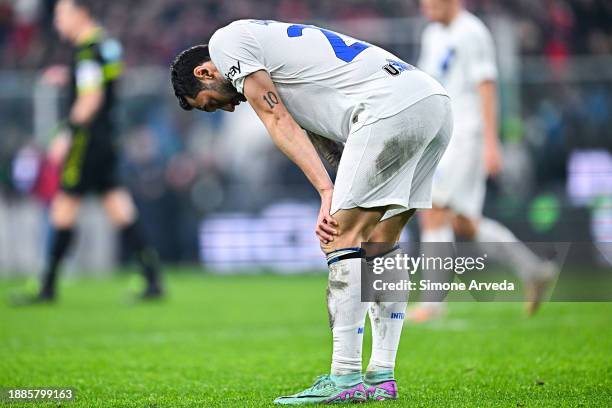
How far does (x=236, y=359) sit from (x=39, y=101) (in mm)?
10722

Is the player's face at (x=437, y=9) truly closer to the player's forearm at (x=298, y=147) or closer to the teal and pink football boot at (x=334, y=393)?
the player's forearm at (x=298, y=147)

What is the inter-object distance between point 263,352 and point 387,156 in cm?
253

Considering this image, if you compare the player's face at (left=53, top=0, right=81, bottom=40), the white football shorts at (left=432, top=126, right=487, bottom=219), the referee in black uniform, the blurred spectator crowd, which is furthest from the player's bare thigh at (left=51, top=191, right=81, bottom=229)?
the blurred spectator crowd

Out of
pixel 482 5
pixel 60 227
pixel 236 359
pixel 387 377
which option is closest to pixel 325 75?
pixel 387 377

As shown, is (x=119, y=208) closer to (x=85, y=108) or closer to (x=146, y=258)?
(x=146, y=258)

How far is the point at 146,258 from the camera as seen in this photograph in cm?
1009

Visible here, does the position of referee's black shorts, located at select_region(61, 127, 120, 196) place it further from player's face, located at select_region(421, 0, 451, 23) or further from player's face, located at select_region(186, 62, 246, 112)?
player's face, located at select_region(186, 62, 246, 112)

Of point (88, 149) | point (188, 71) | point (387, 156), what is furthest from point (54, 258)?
point (387, 156)

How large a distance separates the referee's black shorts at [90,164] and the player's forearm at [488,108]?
153 inches

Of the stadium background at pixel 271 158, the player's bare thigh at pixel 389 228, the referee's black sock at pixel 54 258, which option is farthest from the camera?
the stadium background at pixel 271 158

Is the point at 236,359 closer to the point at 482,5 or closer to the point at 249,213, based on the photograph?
the point at 249,213

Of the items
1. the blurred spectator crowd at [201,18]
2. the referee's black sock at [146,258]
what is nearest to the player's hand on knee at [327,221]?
the referee's black sock at [146,258]

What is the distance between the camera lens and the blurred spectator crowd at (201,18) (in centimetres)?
1692

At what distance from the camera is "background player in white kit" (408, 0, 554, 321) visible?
8.41 meters
